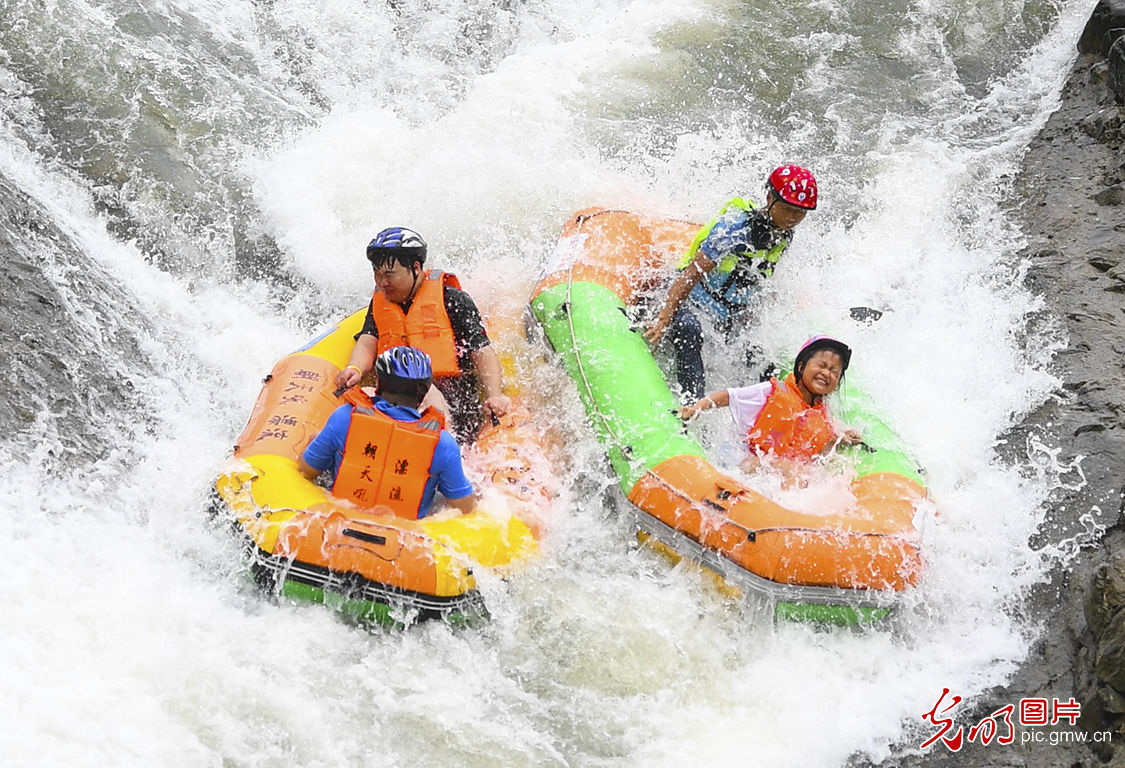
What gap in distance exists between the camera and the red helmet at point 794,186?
5586mm

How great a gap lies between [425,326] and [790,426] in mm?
1932

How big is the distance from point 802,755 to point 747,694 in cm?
35

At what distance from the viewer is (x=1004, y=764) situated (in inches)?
170

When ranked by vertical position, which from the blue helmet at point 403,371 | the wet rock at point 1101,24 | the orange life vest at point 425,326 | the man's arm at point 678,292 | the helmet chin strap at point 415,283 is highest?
the wet rock at point 1101,24

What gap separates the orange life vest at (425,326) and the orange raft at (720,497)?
0.72 meters

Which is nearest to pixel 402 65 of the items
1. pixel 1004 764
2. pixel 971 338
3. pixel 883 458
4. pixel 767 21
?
pixel 767 21

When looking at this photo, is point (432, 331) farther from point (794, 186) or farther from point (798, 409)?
point (794, 186)

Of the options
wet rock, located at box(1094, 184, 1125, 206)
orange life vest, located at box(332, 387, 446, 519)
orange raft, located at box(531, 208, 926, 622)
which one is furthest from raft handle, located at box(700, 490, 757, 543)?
wet rock, located at box(1094, 184, 1125, 206)

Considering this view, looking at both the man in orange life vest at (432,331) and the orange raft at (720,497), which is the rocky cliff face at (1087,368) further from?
the man in orange life vest at (432,331)

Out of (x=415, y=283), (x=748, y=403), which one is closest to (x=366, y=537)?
(x=415, y=283)

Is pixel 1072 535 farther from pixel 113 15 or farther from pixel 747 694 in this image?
pixel 113 15

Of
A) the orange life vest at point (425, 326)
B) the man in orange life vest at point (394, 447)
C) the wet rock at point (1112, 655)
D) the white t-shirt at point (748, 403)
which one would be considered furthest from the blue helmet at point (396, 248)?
the wet rock at point (1112, 655)

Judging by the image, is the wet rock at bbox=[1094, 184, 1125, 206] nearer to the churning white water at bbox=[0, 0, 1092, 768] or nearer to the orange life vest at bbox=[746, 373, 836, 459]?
the churning white water at bbox=[0, 0, 1092, 768]

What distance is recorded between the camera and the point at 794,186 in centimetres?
559
